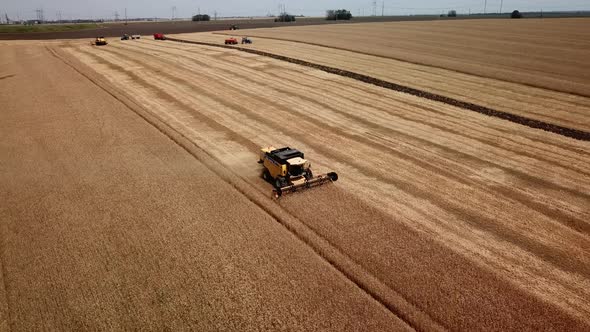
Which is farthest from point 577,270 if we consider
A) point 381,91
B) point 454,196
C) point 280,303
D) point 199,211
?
point 381,91

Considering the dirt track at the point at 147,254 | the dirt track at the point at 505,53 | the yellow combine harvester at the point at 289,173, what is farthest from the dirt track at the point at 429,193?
the dirt track at the point at 505,53

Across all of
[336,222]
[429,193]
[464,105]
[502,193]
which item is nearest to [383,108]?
[464,105]

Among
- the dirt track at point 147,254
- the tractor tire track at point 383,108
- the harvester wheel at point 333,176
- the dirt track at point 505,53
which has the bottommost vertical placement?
the dirt track at point 147,254

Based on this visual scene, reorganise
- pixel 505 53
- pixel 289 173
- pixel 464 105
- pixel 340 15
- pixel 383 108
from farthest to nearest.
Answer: pixel 340 15, pixel 505 53, pixel 464 105, pixel 383 108, pixel 289 173

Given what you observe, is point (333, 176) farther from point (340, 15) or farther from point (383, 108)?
point (340, 15)

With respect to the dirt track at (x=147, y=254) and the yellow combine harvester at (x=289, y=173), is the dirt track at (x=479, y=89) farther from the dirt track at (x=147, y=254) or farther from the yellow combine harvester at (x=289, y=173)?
the dirt track at (x=147, y=254)

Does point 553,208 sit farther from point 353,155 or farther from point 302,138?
point 302,138
